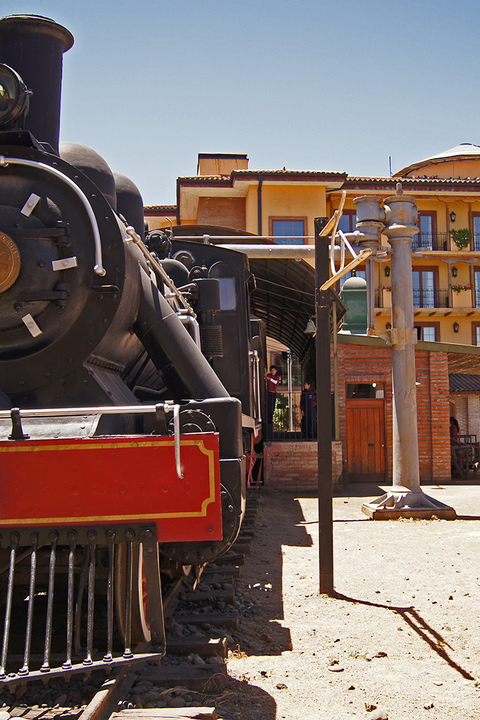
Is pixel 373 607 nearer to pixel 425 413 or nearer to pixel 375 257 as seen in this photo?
pixel 375 257

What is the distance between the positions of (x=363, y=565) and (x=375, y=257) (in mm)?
4376

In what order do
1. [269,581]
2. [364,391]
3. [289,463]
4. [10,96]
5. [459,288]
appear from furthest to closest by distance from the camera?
[459,288]
[364,391]
[289,463]
[269,581]
[10,96]

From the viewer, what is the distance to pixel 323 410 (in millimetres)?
6055

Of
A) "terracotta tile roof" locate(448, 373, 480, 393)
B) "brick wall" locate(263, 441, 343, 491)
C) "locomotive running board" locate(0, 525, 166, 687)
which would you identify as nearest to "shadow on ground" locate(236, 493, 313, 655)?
"locomotive running board" locate(0, 525, 166, 687)

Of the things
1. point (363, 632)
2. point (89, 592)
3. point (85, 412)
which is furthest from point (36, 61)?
point (363, 632)

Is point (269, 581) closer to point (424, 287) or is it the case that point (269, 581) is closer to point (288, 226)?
point (288, 226)

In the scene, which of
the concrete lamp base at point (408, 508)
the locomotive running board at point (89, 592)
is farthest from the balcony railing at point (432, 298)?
the locomotive running board at point (89, 592)

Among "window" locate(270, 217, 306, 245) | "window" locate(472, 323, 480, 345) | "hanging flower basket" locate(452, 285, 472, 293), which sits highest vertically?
"window" locate(270, 217, 306, 245)

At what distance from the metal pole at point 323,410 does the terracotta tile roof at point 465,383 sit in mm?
18405

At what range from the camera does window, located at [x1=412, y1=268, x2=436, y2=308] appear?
3058cm

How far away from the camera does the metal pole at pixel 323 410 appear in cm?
587

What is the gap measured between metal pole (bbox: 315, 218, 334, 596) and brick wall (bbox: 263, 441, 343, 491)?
24.7ft

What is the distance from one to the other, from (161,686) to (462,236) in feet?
95.6

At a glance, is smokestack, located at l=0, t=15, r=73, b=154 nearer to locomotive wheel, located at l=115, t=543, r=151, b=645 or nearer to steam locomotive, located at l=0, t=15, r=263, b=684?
steam locomotive, located at l=0, t=15, r=263, b=684
